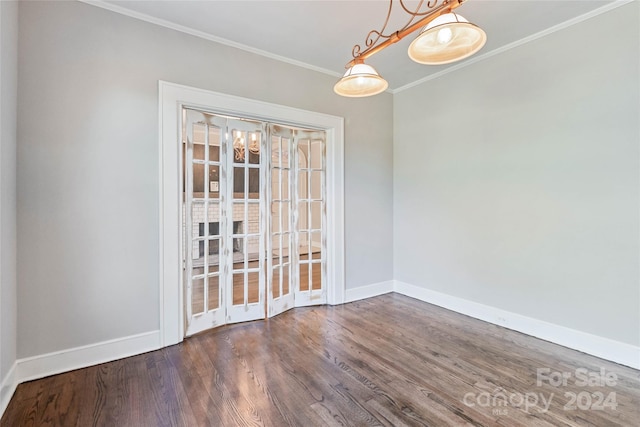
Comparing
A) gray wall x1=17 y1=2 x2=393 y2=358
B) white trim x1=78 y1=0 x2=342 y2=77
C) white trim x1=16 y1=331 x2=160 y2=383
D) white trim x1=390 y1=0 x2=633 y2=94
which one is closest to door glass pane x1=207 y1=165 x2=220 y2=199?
gray wall x1=17 y1=2 x2=393 y2=358

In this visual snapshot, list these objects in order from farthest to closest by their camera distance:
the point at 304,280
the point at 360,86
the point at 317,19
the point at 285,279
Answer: the point at 304,280 < the point at 285,279 < the point at 317,19 < the point at 360,86

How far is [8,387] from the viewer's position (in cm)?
184

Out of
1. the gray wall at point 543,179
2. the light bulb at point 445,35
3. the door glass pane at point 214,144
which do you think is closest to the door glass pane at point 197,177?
the door glass pane at point 214,144

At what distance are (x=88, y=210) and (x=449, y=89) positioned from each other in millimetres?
3761

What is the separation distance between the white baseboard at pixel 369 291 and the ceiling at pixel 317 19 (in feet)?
9.02

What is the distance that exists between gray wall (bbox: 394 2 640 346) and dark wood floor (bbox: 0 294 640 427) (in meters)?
0.51

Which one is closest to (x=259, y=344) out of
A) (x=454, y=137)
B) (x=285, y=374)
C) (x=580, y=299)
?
(x=285, y=374)

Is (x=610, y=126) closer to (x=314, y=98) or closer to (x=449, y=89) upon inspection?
(x=449, y=89)

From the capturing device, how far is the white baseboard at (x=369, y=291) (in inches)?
146

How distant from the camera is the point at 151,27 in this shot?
8.08 feet

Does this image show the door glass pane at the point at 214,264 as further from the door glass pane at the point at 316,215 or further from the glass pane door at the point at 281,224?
the door glass pane at the point at 316,215

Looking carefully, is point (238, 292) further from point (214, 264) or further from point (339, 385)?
point (339, 385)

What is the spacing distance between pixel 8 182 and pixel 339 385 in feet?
8.32

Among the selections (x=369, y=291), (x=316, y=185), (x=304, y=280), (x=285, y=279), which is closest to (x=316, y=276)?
(x=304, y=280)
